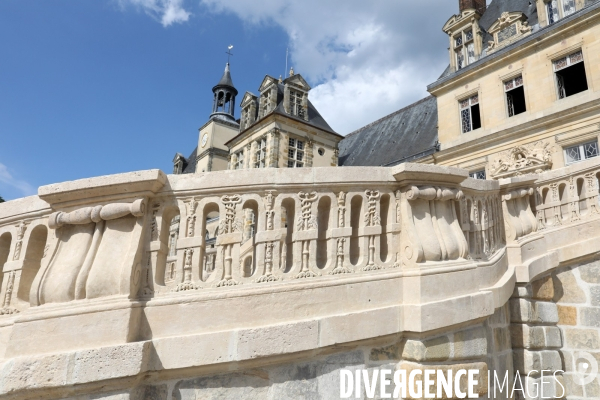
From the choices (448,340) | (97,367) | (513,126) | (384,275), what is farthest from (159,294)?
(513,126)

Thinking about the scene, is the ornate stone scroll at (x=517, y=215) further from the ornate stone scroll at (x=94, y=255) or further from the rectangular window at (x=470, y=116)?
the rectangular window at (x=470, y=116)

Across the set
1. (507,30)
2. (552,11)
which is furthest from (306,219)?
(507,30)

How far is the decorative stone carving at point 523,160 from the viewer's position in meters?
11.8

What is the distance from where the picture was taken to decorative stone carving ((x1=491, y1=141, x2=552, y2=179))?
38.6 feet

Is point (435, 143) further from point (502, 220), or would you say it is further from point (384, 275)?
point (384, 275)

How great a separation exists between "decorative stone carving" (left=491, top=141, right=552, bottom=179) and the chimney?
747cm

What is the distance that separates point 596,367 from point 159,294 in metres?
4.36

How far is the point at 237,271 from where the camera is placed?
8.52 feet

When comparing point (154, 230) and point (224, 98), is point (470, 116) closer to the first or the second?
point (154, 230)

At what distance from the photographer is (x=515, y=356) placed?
3846 millimetres

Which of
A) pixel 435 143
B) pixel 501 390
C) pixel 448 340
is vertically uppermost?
pixel 435 143

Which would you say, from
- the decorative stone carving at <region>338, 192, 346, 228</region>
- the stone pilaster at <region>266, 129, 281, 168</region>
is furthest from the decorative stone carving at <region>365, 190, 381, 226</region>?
the stone pilaster at <region>266, 129, 281, 168</region>

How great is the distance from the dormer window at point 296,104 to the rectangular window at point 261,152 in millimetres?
2362

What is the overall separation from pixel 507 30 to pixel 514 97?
98.2 inches
